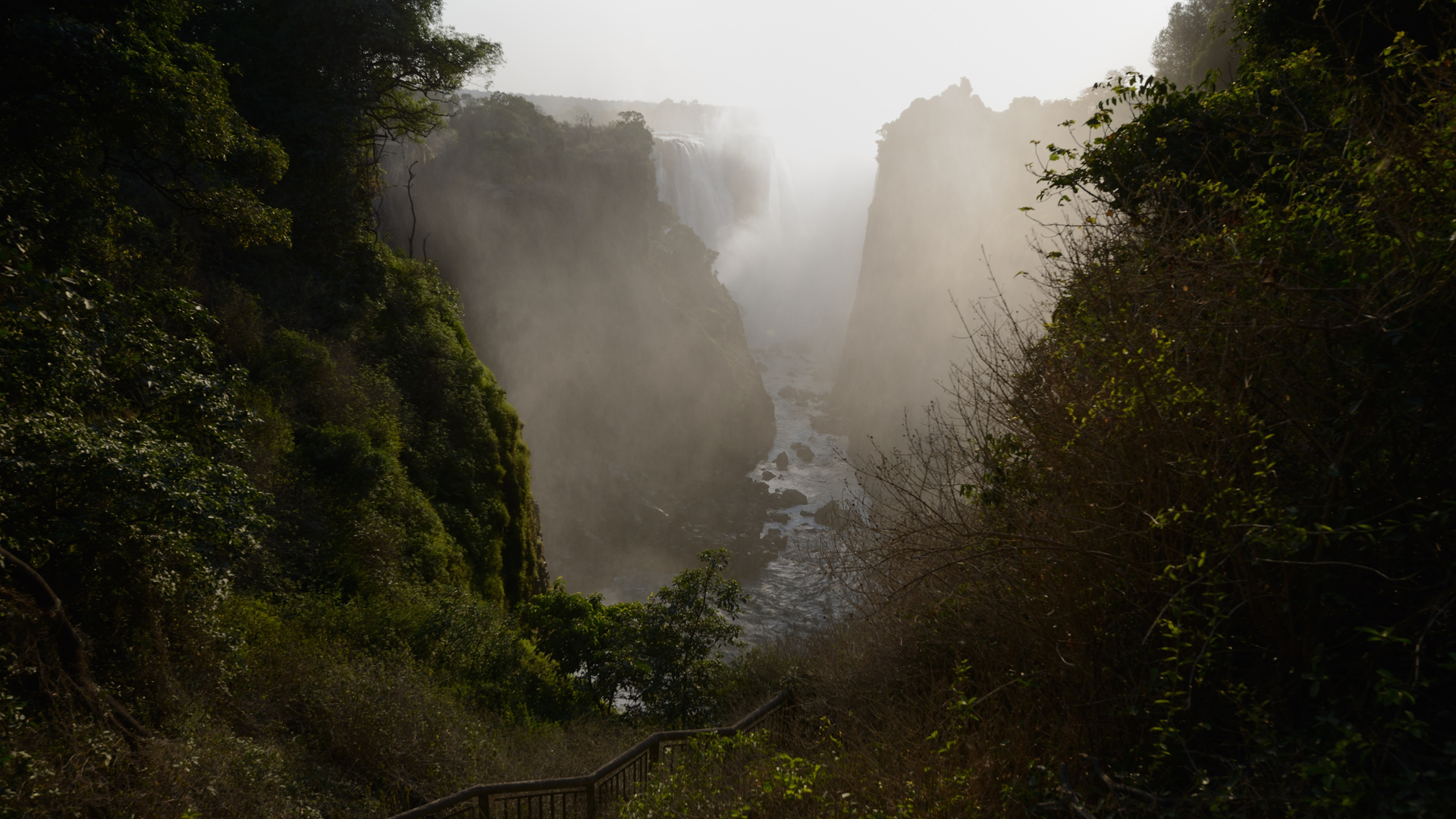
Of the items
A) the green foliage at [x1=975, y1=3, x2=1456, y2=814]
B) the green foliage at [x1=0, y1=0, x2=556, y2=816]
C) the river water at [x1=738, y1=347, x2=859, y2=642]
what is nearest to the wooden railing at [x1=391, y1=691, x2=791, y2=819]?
the green foliage at [x1=0, y1=0, x2=556, y2=816]

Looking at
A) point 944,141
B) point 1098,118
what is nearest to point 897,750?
point 1098,118

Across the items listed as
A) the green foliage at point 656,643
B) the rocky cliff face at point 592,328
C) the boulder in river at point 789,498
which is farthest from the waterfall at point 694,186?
the green foliage at point 656,643

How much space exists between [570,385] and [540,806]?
134 feet

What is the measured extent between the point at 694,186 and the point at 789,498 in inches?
1456

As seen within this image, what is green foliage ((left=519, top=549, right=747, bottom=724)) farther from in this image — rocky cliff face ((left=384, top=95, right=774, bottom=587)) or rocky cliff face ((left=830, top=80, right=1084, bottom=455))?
rocky cliff face ((left=830, top=80, right=1084, bottom=455))

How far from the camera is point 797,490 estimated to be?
47.9m

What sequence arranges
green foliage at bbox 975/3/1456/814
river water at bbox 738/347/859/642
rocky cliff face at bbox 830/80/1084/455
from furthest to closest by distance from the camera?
rocky cliff face at bbox 830/80/1084/455 → river water at bbox 738/347/859/642 → green foliage at bbox 975/3/1456/814

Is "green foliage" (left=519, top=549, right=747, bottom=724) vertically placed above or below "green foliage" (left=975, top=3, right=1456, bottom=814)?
above

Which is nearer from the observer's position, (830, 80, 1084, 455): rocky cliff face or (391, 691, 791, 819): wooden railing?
(391, 691, 791, 819): wooden railing

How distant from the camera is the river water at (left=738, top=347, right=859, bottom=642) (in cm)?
2397

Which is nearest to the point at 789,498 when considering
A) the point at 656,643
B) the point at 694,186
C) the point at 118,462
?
the point at 656,643

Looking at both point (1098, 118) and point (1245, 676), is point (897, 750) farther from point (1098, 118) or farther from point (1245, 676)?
point (1098, 118)

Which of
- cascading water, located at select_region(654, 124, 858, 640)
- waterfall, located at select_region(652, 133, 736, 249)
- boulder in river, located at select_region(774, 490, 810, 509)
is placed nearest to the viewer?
cascading water, located at select_region(654, 124, 858, 640)

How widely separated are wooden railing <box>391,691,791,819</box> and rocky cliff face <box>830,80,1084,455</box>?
160ft
